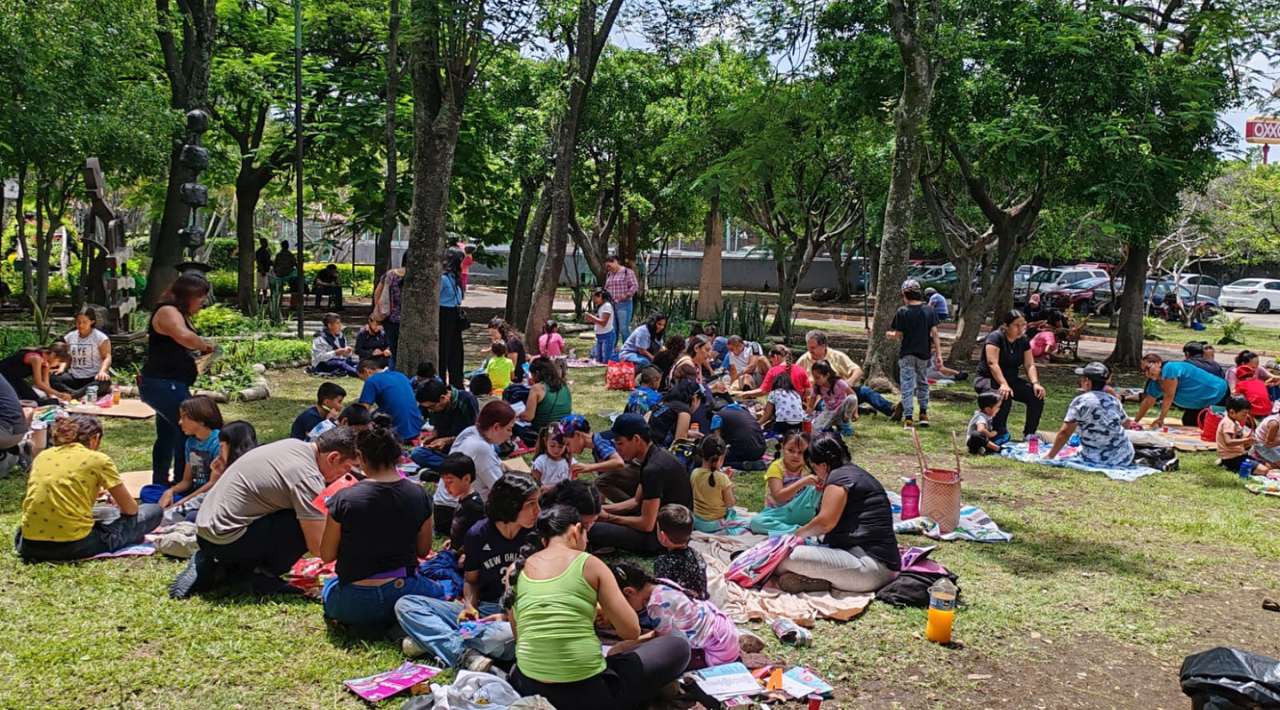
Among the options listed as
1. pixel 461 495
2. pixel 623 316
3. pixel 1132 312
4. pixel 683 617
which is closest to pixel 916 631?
pixel 683 617

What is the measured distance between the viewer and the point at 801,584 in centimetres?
590

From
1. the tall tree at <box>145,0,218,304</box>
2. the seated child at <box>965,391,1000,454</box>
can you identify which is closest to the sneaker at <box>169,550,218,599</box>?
the seated child at <box>965,391,1000,454</box>

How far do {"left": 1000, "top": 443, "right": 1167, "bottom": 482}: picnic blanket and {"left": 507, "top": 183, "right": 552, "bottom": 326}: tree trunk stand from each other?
9.46m

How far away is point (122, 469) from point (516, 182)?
1403 cm

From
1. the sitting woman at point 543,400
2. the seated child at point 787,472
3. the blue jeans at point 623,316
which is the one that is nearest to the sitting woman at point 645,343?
the blue jeans at point 623,316

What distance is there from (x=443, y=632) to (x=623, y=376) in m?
8.71

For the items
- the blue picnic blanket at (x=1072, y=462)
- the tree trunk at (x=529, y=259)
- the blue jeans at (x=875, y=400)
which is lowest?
the blue picnic blanket at (x=1072, y=462)

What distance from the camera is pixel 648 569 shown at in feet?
20.6

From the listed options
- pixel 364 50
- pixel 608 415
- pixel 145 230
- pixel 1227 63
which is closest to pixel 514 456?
pixel 608 415

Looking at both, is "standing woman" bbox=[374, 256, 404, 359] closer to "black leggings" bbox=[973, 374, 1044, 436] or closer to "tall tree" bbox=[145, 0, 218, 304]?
"tall tree" bbox=[145, 0, 218, 304]

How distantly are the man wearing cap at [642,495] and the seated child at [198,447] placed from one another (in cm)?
254

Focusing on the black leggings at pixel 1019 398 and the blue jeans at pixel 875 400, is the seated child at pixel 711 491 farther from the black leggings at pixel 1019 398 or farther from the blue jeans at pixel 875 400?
Result: the blue jeans at pixel 875 400

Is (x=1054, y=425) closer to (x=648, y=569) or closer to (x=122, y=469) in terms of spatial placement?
(x=648, y=569)

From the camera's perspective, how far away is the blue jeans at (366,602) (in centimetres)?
493
